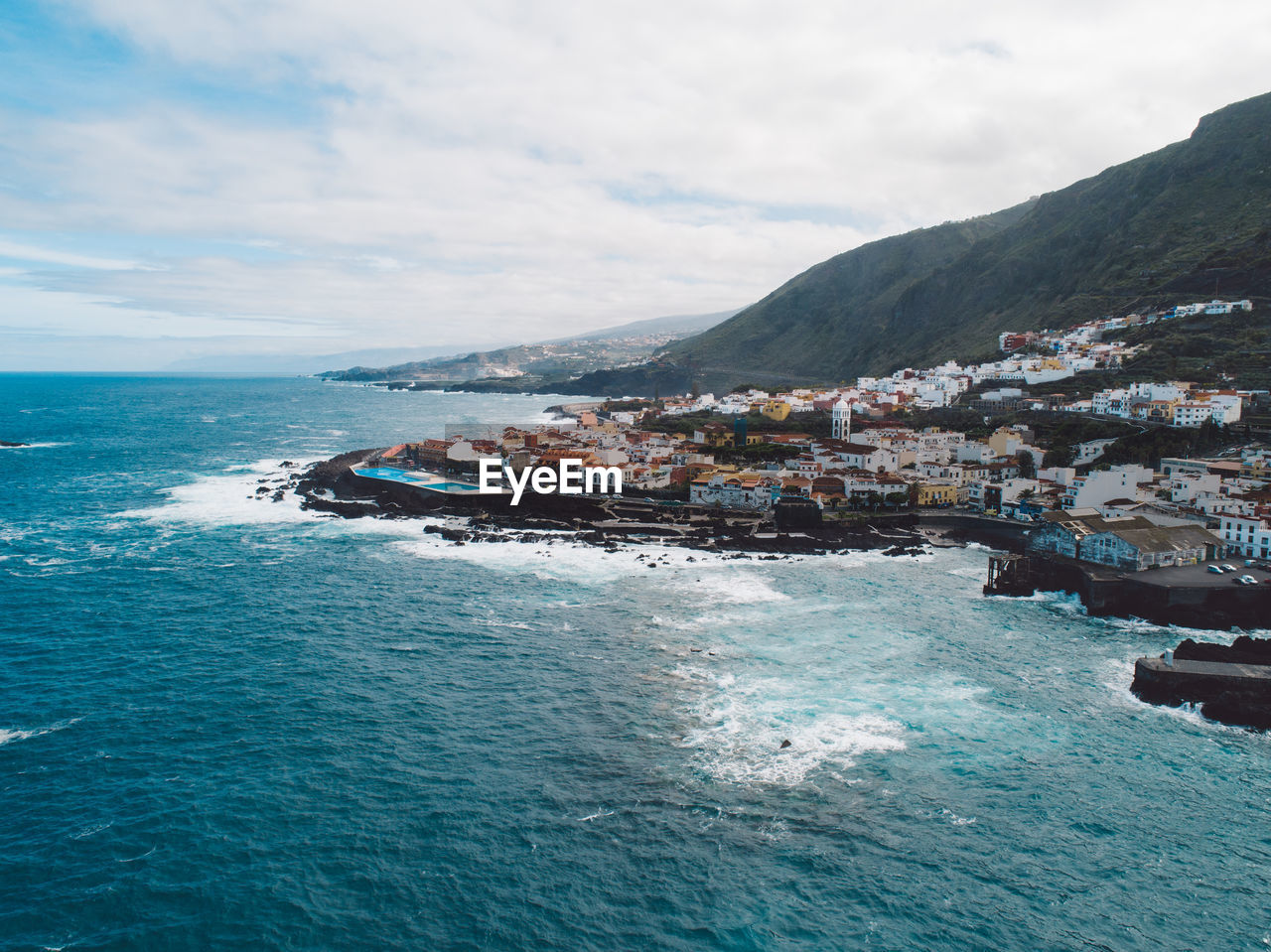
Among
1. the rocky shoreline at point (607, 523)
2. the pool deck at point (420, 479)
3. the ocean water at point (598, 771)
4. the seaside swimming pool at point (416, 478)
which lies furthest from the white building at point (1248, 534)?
the seaside swimming pool at point (416, 478)

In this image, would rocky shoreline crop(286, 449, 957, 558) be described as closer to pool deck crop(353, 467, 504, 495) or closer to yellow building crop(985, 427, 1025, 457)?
pool deck crop(353, 467, 504, 495)

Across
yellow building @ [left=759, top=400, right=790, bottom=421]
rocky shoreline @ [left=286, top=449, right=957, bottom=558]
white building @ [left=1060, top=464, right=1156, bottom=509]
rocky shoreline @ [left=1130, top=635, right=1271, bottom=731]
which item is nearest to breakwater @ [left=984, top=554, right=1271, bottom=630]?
rocky shoreline @ [left=1130, top=635, right=1271, bottom=731]

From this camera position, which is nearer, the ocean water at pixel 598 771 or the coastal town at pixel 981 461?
the ocean water at pixel 598 771

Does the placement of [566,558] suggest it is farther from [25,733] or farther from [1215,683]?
[1215,683]

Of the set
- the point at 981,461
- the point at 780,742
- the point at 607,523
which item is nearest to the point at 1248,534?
the point at 981,461

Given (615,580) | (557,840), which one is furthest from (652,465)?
(557,840)

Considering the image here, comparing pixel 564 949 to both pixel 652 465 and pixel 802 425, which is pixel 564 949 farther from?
pixel 802 425

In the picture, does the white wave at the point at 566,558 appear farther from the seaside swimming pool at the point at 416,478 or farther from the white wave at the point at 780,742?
the white wave at the point at 780,742
